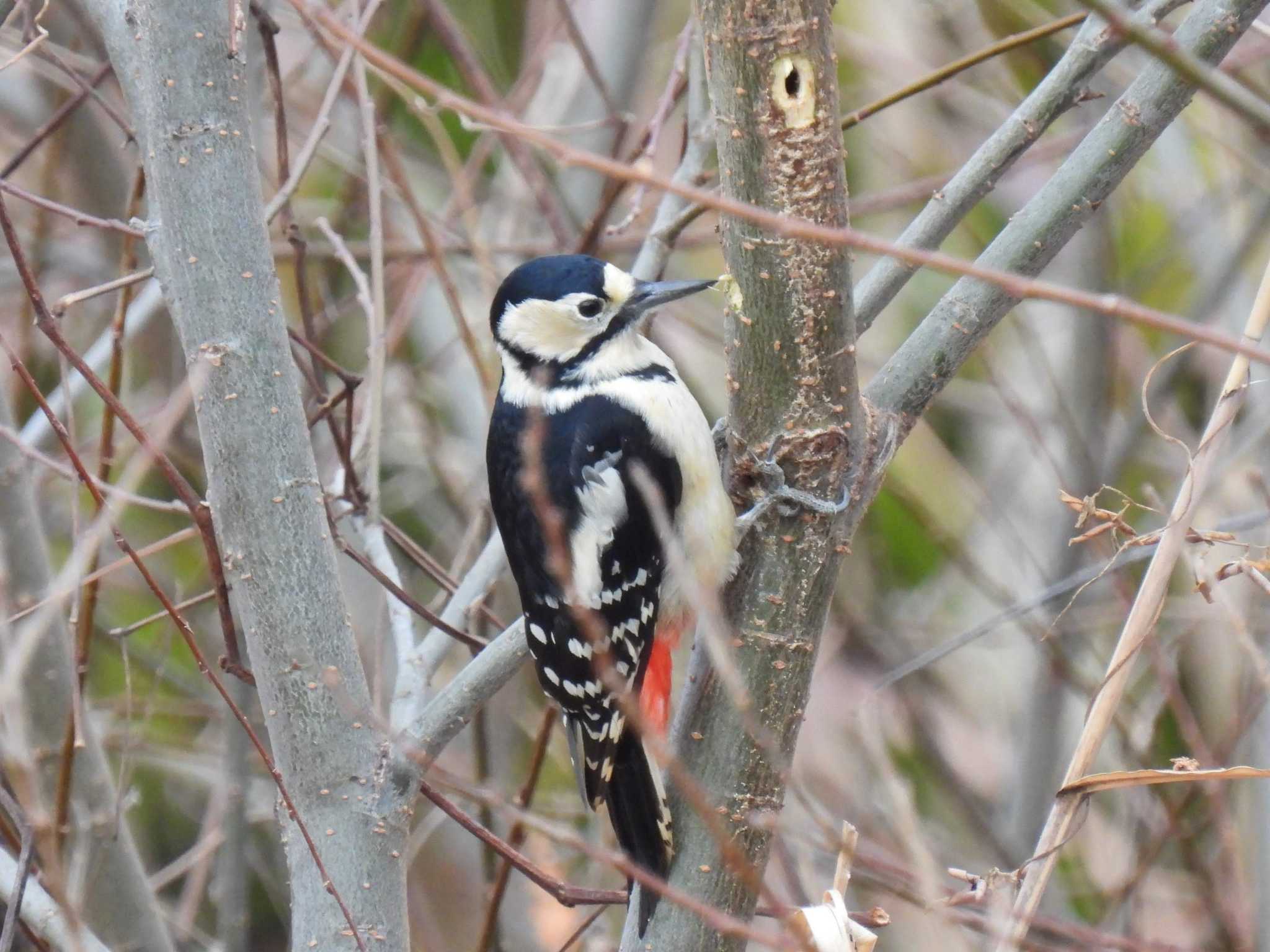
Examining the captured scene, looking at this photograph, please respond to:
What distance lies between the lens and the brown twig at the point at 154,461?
1925 millimetres

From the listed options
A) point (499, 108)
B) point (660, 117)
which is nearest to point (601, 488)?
point (660, 117)

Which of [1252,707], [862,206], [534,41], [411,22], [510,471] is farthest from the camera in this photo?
[534,41]

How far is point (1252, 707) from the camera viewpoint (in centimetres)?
331

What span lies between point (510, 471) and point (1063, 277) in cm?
324

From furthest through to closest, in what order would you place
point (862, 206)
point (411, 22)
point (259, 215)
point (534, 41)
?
point (534, 41)
point (411, 22)
point (862, 206)
point (259, 215)

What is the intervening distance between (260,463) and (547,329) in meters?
0.98

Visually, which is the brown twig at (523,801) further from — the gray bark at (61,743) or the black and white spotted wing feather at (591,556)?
the gray bark at (61,743)

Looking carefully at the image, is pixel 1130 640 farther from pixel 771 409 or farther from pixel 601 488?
pixel 601 488

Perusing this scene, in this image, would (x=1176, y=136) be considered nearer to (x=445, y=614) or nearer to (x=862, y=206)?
(x=862, y=206)

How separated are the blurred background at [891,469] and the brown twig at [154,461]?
98 centimetres

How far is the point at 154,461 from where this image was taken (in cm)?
185

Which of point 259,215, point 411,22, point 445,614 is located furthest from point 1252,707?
point 411,22

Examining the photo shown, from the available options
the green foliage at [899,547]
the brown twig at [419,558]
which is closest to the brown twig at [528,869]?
the brown twig at [419,558]

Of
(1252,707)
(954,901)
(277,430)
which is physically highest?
(277,430)
